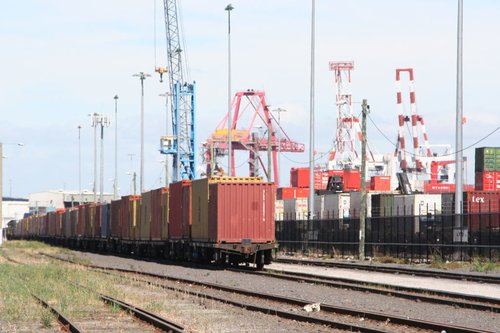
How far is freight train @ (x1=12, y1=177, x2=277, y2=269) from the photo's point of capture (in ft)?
127

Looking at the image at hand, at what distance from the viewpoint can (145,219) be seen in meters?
55.2

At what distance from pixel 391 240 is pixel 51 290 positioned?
1073 inches

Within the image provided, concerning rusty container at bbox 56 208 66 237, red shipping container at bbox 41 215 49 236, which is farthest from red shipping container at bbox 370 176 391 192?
rusty container at bbox 56 208 66 237

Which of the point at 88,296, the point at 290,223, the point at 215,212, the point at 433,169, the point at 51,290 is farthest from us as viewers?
the point at 433,169

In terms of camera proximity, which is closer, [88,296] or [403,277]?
[88,296]

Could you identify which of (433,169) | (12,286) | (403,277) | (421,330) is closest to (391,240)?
(403,277)

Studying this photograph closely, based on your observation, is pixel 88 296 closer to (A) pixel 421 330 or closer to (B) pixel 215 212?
(A) pixel 421 330

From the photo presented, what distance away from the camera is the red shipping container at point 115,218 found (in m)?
64.8

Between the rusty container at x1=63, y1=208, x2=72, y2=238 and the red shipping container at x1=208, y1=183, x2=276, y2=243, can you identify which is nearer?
the red shipping container at x1=208, y1=183, x2=276, y2=243

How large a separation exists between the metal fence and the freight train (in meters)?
8.43

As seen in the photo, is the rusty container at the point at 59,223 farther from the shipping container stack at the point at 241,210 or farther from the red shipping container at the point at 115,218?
the shipping container stack at the point at 241,210

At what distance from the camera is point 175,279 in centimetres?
3144

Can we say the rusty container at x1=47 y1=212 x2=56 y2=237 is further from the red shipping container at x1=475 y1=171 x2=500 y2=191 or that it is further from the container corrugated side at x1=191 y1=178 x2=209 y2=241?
the container corrugated side at x1=191 y1=178 x2=209 y2=241

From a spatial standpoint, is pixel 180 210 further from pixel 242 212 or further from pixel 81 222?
pixel 81 222
